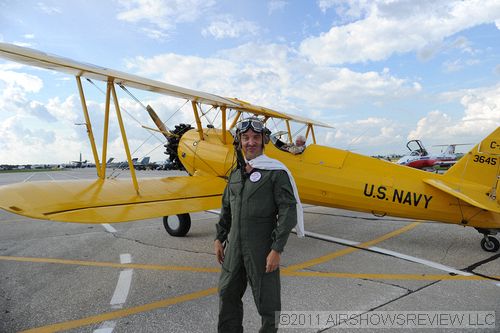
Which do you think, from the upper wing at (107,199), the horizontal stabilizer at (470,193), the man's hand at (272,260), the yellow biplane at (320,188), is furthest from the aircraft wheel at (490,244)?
the man's hand at (272,260)

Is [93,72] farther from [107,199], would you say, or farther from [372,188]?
[372,188]

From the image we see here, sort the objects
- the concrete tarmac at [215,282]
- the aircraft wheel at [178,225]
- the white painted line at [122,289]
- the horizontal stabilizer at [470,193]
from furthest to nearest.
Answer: the aircraft wheel at [178,225] < the horizontal stabilizer at [470,193] < the white painted line at [122,289] < the concrete tarmac at [215,282]

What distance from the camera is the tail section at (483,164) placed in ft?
17.1

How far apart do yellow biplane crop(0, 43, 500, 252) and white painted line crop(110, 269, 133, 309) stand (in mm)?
752

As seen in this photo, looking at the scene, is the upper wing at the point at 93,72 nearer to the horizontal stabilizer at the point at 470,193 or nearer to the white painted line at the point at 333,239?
the white painted line at the point at 333,239

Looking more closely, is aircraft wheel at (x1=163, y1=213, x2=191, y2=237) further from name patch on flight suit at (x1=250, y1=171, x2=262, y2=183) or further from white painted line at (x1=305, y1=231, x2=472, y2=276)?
name patch on flight suit at (x1=250, y1=171, x2=262, y2=183)

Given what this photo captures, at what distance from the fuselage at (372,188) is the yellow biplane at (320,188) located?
0.5 inches

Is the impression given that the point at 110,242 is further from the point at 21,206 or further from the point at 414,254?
the point at 414,254

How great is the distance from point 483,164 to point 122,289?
5.65m

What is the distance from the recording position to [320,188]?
555 cm

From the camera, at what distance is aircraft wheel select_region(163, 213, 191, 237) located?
20.9 feet

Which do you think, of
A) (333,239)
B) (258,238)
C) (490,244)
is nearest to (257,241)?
(258,238)

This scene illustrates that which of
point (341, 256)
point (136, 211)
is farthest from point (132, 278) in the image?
point (341, 256)

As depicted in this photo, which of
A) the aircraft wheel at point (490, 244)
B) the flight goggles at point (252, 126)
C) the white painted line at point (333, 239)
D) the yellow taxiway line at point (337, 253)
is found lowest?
the white painted line at point (333, 239)
